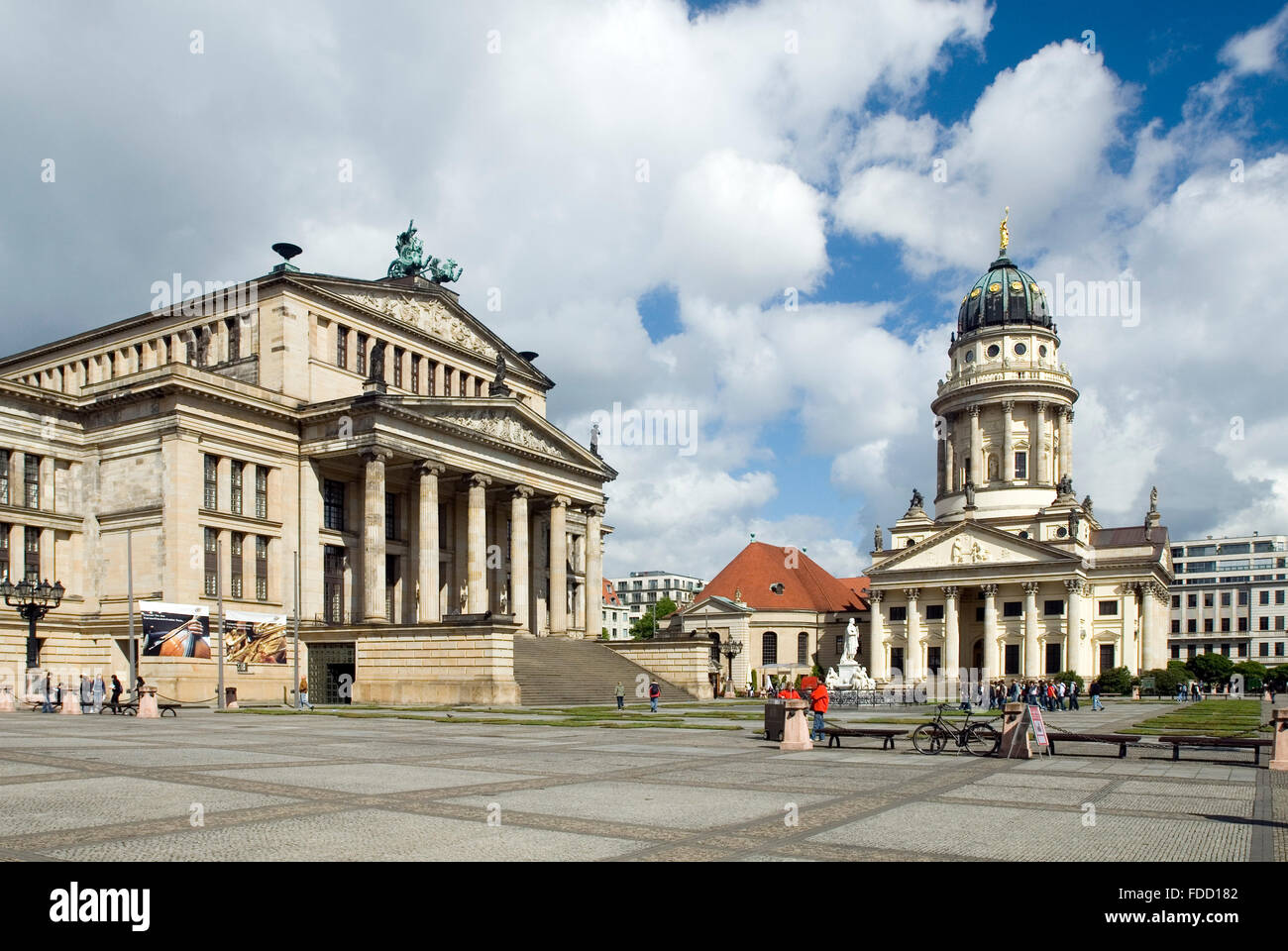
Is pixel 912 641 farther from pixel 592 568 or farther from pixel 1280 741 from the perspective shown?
pixel 1280 741

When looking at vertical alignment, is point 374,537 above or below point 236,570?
above

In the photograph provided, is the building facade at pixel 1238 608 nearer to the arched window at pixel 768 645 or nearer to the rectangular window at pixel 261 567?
the arched window at pixel 768 645

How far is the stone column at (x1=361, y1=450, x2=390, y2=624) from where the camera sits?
5544cm

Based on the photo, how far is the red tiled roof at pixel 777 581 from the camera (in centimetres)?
11631

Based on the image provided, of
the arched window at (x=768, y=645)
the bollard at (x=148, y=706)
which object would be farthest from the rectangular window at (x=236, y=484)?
the arched window at (x=768, y=645)

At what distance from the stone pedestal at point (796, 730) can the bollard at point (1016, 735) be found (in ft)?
13.9

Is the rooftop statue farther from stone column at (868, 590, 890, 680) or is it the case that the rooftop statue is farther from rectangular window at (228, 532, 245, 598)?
stone column at (868, 590, 890, 680)

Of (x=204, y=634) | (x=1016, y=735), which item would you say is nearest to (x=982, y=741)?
(x=1016, y=735)

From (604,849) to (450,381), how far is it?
60.8 m

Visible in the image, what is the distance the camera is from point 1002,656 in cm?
10556

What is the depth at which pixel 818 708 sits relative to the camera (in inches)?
1100

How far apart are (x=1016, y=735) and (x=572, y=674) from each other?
118ft
